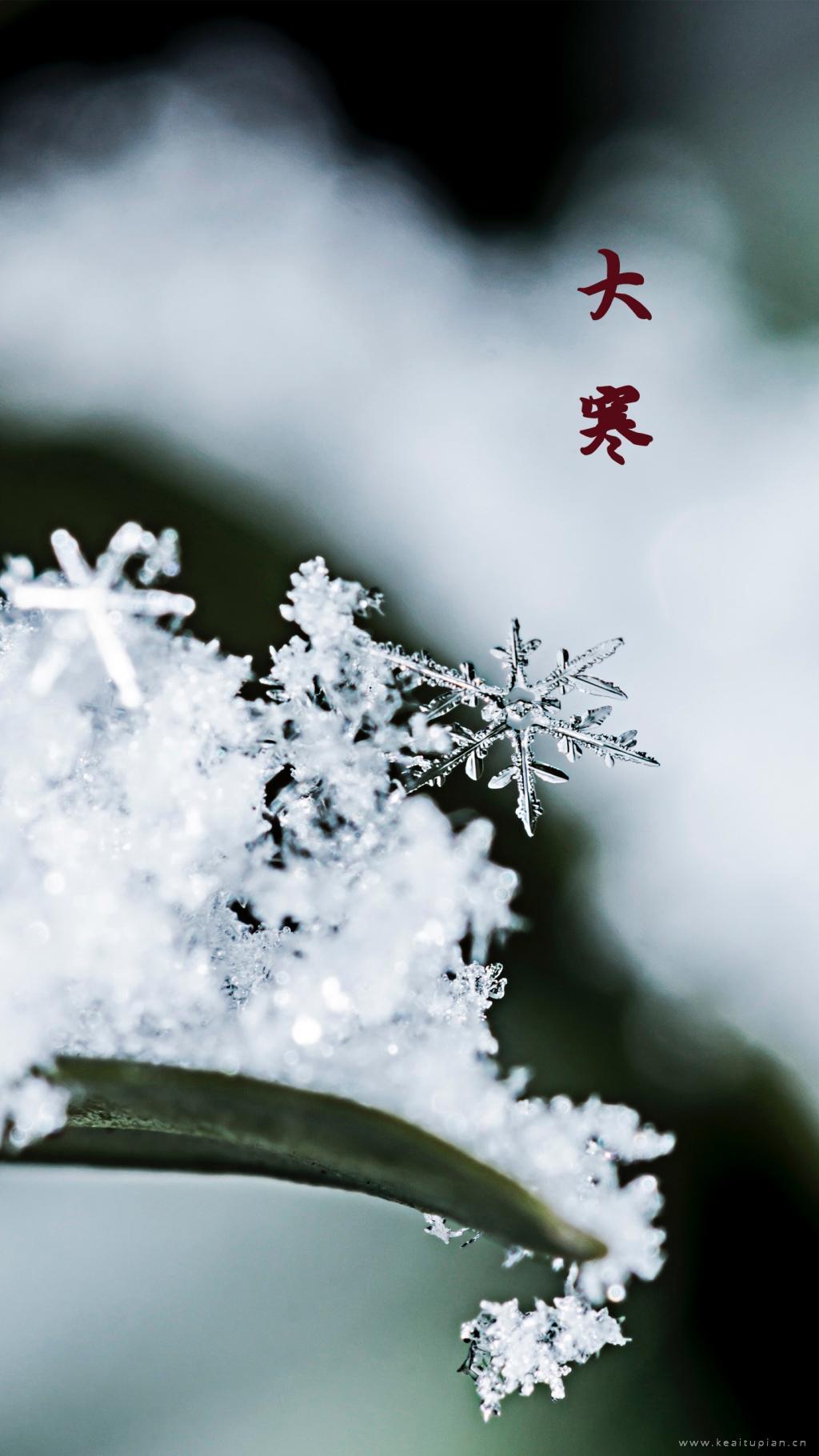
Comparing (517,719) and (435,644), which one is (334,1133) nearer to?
(517,719)

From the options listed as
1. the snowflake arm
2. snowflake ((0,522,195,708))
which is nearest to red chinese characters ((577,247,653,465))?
the snowflake arm

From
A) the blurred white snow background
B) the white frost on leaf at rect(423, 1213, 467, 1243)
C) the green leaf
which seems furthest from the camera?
the blurred white snow background

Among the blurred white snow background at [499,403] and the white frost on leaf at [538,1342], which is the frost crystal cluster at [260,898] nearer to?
the white frost on leaf at [538,1342]

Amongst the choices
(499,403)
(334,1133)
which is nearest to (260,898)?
(334,1133)

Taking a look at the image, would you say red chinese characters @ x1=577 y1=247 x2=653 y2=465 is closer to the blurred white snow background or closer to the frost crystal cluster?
the blurred white snow background

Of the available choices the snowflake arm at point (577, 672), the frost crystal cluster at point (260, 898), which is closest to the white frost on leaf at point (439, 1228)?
the frost crystal cluster at point (260, 898)

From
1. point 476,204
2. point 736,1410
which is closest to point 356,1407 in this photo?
point 736,1410

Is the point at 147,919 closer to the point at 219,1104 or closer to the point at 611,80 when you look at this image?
the point at 219,1104
